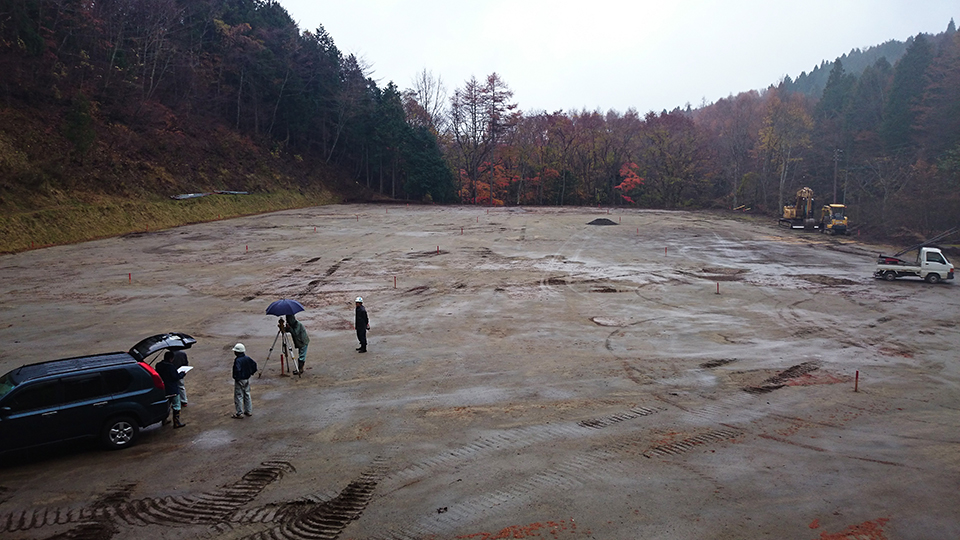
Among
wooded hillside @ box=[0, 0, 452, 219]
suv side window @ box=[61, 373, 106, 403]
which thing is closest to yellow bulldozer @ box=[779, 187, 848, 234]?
wooded hillside @ box=[0, 0, 452, 219]

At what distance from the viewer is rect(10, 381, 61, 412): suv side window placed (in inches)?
356

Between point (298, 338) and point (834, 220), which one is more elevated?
point (834, 220)

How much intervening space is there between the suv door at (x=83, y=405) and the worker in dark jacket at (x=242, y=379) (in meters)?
2.12

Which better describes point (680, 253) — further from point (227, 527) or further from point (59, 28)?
point (59, 28)

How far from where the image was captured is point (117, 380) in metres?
9.99

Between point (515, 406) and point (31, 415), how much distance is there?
27.4 ft

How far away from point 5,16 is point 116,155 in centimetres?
1171

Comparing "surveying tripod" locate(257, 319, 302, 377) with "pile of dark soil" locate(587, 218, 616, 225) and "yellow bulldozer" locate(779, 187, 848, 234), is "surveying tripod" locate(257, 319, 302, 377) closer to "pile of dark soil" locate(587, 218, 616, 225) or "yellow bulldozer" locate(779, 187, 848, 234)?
"pile of dark soil" locate(587, 218, 616, 225)

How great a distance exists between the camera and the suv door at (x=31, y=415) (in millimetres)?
8875

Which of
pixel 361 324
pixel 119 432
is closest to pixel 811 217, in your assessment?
pixel 361 324

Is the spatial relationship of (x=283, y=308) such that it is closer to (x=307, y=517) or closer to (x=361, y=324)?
(x=361, y=324)

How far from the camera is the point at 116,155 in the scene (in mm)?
43594

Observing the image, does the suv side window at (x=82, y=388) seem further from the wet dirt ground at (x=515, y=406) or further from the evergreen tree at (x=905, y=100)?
the evergreen tree at (x=905, y=100)

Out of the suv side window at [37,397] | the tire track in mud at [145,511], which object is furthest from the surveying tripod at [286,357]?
the tire track in mud at [145,511]
